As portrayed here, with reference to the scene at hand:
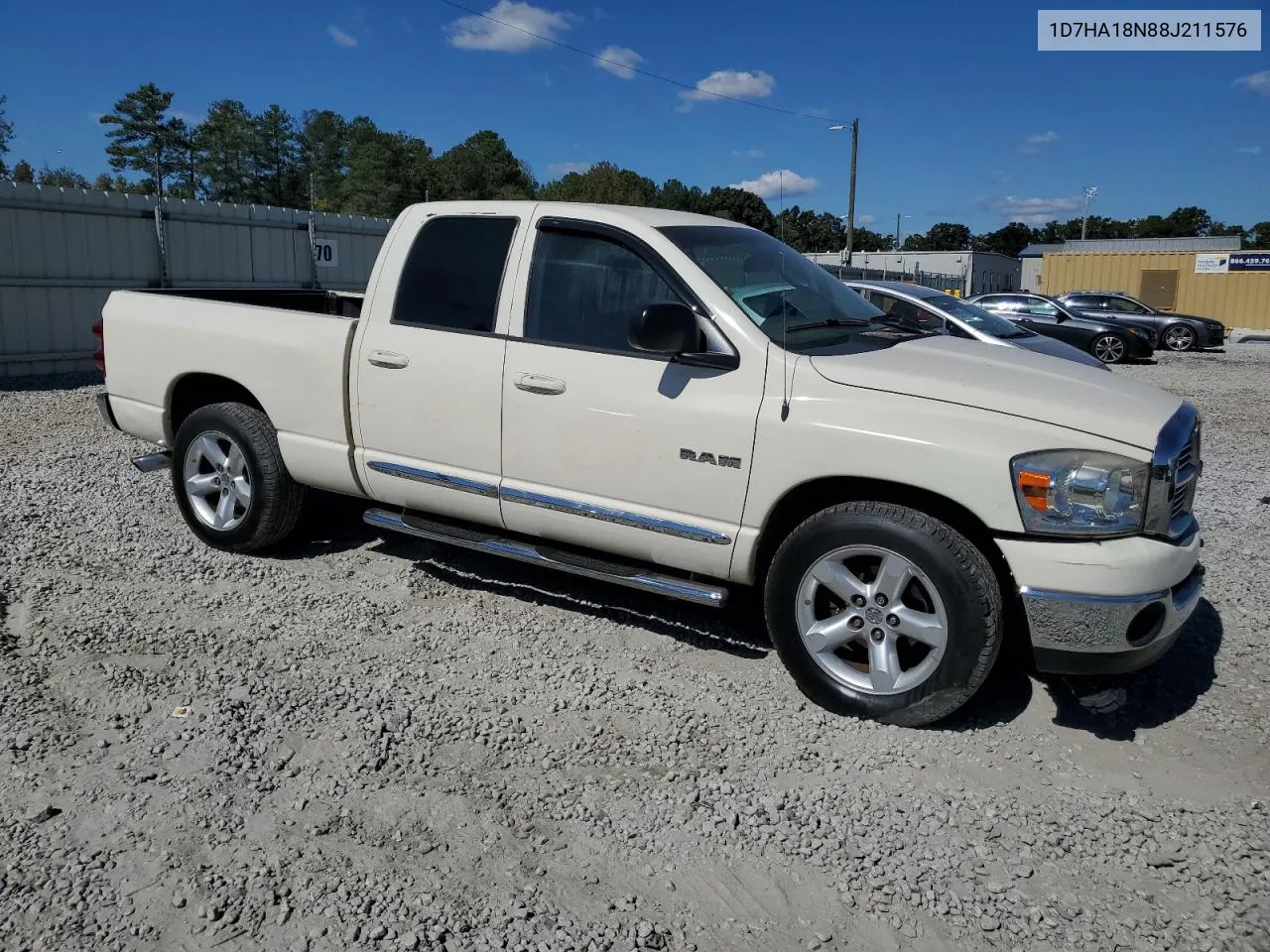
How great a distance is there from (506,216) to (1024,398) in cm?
250

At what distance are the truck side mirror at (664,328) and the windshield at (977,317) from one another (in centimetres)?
878

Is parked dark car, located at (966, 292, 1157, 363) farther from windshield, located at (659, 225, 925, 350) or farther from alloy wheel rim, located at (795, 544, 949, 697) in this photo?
alloy wheel rim, located at (795, 544, 949, 697)

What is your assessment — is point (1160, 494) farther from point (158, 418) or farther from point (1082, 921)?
point (158, 418)

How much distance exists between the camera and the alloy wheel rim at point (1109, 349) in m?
20.3

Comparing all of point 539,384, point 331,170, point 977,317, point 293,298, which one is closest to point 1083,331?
point 977,317

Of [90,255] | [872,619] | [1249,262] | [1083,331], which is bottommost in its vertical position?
[872,619]

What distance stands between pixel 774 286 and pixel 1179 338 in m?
23.4

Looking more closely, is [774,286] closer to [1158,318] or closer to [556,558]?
[556,558]

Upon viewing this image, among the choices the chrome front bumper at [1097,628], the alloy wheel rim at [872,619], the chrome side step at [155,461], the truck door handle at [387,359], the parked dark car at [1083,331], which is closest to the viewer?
the chrome front bumper at [1097,628]

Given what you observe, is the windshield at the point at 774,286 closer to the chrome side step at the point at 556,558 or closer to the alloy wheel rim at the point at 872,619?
the alloy wheel rim at the point at 872,619

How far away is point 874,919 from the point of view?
275 cm

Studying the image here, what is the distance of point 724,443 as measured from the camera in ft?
12.9

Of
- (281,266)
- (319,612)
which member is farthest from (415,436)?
(281,266)

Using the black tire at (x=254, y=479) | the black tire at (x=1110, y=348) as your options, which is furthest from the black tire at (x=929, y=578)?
the black tire at (x=1110, y=348)
